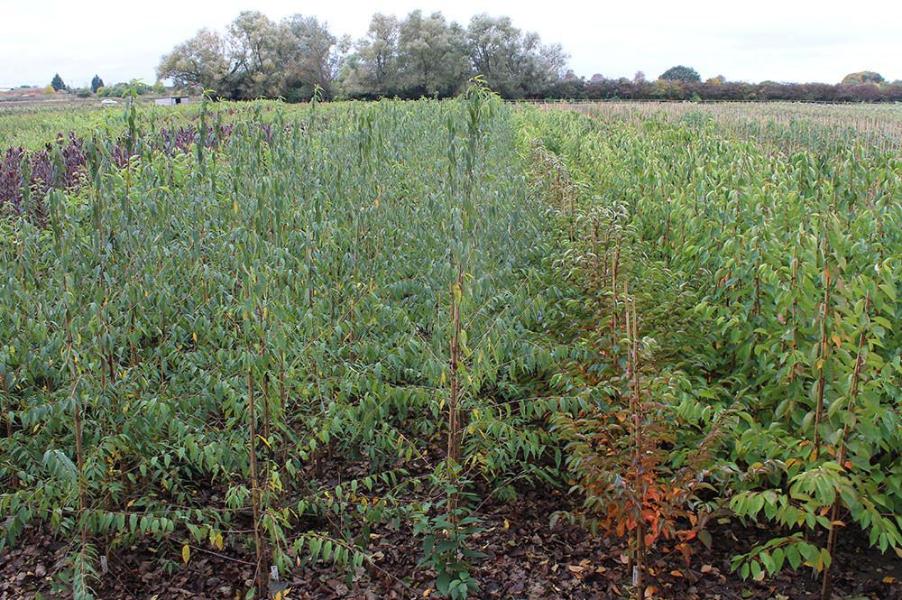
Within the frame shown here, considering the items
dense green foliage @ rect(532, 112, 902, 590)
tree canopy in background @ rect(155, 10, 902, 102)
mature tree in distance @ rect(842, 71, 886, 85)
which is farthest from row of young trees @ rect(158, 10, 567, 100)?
dense green foliage @ rect(532, 112, 902, 590)

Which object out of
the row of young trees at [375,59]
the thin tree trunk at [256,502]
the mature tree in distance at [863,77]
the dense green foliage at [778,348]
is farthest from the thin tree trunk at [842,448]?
the mature tree in distance at [863,77]

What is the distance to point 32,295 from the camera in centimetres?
388

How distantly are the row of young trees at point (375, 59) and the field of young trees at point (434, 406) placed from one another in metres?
48.7

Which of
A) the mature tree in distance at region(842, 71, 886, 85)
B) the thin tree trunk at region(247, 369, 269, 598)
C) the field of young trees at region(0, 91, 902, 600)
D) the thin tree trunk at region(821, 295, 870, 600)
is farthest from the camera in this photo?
the mature tree in distance at region(842, 71, 886, 85)

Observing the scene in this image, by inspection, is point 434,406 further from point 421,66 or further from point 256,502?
point 421,66

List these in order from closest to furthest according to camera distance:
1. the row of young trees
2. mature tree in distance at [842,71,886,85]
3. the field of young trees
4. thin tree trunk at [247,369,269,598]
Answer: the field of young trees, thin tree trunk at [247,369,269,598], the row of young trees, mature tree in distance at [842,71,886,85]

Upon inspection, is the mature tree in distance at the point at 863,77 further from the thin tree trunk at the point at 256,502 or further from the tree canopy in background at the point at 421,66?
the thin tree trunk at the point at 256,502

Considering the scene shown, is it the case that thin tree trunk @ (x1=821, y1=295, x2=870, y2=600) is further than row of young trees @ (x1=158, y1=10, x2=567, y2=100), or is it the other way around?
row of young trees @ (x1=158, y1=10, x2=567, y2=100)

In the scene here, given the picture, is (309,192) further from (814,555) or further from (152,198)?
(814,555)

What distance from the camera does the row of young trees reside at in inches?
2099

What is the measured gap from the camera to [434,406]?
367 centimetres

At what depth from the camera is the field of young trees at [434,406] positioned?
10.5 feet

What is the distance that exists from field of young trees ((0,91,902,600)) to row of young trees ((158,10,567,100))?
48.7 metres

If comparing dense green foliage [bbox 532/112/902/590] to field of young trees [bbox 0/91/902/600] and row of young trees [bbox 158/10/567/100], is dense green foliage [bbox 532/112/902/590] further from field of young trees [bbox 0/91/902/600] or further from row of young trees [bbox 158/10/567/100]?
row of young trees [bbox 158/10/567/100]
